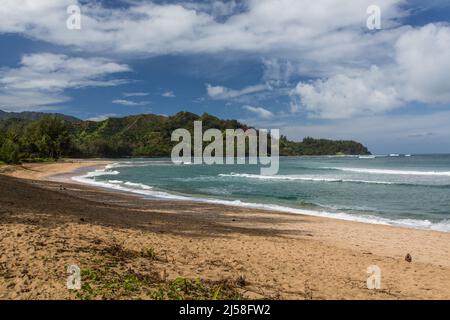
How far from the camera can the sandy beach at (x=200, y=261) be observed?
614 cm

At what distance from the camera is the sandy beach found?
614cm

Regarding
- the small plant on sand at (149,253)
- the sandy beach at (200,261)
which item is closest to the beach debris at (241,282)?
the sandy beach at (200,261)

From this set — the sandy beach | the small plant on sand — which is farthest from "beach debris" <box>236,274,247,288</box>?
the small plant on sand

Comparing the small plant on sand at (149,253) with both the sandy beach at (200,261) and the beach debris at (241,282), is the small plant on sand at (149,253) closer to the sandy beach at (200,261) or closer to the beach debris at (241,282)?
the sandy beach at (200,261)

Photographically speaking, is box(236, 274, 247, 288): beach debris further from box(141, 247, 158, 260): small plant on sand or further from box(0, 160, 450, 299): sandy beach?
box(141, 247, 158, 260): small plant on sand

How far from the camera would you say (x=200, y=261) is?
8.40m

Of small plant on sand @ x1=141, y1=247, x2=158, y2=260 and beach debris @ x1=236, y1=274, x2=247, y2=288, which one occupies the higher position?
small plant on sand @ x1=141, y1=247, x2=158, y2=260

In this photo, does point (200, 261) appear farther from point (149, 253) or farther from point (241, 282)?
point (241, 282)

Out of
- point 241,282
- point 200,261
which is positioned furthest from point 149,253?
point 241,282

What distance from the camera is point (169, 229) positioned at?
12609mm
